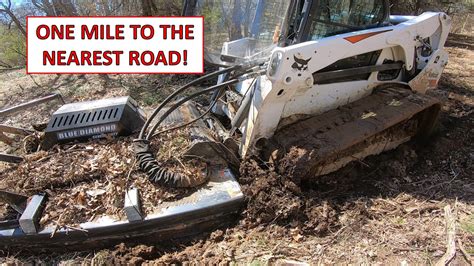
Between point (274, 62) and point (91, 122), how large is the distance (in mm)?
1747

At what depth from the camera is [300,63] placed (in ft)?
9.86

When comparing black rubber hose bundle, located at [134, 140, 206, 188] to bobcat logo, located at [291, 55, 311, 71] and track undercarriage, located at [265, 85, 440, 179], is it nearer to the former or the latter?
track undercarriage, located at [265, 85, 440, 179]

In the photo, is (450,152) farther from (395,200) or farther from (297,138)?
(297,138)

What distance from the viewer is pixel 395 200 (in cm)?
318

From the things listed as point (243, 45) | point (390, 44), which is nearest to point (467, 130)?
point (390, 44)

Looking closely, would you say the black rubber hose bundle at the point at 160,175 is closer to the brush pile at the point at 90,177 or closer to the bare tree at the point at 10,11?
the brush pile at the point at 90,177

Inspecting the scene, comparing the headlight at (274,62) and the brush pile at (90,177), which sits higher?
the headlight at (274,62)

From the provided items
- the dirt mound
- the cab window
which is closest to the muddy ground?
the dirt mound

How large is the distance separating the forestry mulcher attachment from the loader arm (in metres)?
0.01

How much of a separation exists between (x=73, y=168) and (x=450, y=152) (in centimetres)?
379

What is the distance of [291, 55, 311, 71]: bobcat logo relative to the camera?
9.76ft

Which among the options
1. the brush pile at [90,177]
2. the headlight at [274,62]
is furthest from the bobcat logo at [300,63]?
the brush pile at [90,177]

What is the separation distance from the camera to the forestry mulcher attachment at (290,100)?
2.90m

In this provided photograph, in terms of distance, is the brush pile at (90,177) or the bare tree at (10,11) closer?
the brush pile at (90,177)
